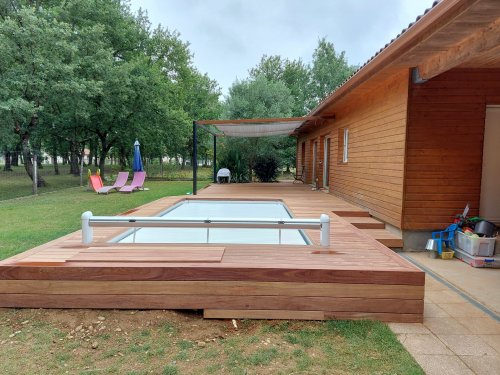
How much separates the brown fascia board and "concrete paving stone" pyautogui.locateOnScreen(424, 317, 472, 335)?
238 cm

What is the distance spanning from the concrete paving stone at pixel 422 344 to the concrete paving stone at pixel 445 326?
146mm

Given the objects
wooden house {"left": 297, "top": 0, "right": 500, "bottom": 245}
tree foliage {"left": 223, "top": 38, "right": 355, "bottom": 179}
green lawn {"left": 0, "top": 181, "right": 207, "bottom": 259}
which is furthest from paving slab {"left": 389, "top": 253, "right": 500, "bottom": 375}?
tree foliage {"left": 223, "top": 38, "right": 355, "bottom": 179}

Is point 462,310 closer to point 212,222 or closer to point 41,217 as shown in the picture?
point 212,222

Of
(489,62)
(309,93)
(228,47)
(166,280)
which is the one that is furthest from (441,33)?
(228,47)

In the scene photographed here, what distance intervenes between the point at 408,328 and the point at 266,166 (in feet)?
43.2

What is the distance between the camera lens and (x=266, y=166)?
15.6 metres

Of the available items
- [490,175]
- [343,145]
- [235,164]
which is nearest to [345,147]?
[343,145]

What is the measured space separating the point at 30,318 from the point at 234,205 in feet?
18.6

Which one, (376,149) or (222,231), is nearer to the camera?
(222,231)

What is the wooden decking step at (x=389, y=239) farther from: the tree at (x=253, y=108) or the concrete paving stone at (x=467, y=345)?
the tree at (x=253, y=108)

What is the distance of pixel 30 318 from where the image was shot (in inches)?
103

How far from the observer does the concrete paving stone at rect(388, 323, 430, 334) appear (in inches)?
99.0

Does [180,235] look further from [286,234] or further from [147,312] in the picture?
[147,312]

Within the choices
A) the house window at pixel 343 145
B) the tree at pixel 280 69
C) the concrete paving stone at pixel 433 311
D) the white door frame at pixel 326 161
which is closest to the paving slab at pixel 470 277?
the concrete paving stone at pixel 433 311
